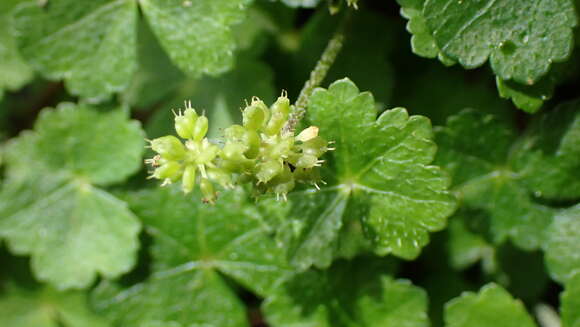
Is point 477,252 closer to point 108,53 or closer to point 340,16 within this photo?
point 340,16

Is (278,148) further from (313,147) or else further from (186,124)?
(186,124)

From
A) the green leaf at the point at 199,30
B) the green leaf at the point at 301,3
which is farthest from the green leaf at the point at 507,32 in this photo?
the green leaf at the point at 199,30

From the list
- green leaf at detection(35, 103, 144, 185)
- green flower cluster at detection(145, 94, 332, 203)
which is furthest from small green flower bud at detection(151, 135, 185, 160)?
green leaf at detection(35, 103, 144, 185)

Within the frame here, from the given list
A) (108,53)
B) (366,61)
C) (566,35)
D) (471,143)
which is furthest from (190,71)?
(566,35)

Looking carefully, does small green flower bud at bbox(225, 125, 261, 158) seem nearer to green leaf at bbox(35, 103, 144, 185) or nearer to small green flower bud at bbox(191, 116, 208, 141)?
small green flower bud at bbox(191, 116, 208, 141)

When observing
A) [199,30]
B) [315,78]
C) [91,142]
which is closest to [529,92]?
[315,78]

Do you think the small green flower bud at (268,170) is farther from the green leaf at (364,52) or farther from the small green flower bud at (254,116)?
the green leaf at (364,52)

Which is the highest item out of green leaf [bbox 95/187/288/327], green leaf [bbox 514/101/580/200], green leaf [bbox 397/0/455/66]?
green leaf [bbox 397/0/455/66]
